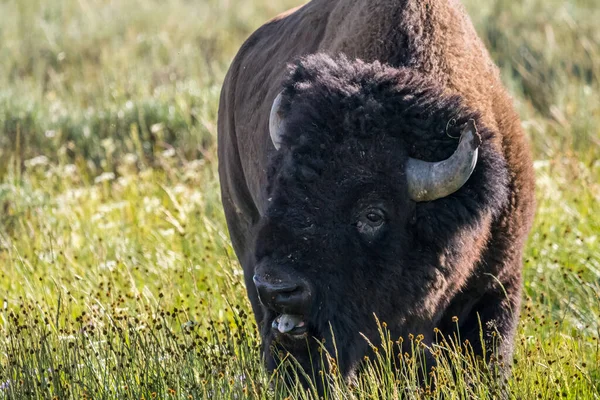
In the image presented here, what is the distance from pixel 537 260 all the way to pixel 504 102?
1.96 meters

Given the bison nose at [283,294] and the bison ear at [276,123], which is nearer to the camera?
the bison nose at [283,294]

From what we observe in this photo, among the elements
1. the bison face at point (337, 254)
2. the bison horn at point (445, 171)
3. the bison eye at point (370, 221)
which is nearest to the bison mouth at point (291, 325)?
the bison face at point (337, 254)

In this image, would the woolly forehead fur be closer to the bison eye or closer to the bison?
the bison

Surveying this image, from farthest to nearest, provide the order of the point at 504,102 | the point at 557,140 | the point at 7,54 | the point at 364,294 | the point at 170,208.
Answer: the point at 7,54, the point at 557,140, the point at 170,208, the point at 504,102, the point at 364,294

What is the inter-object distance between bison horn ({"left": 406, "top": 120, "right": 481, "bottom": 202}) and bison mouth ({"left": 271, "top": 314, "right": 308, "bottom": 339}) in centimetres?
68

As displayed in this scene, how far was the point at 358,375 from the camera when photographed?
402 centimetres

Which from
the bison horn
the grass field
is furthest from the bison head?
the grass field

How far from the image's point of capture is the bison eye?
3.60 m

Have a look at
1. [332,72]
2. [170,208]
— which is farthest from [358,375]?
[170,208]

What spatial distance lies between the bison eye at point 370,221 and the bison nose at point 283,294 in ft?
1.23

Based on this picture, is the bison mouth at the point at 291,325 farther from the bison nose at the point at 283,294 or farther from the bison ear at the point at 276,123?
the bison ear at the point at 276,123

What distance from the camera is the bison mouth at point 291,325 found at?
3.50m

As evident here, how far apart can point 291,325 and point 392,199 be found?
0.65m

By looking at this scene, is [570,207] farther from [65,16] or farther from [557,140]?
[65,16]
